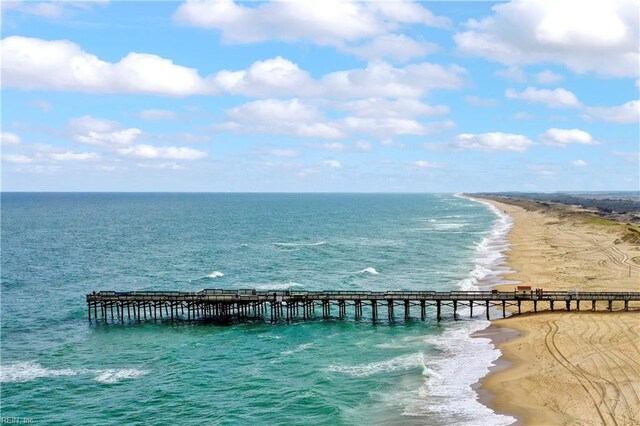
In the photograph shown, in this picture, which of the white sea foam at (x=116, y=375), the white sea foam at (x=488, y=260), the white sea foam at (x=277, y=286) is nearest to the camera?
the white sea foam at (x=116, y=375)

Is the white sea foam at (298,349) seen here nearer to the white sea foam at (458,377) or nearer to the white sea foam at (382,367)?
the white sea foam at (382,367)

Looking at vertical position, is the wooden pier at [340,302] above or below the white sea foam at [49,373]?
above

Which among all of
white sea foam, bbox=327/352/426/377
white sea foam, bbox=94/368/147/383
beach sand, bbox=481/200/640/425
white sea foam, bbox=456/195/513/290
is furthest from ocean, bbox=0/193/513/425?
beach sand, bbox=481/200/640/425

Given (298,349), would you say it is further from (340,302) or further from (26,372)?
(26,372)

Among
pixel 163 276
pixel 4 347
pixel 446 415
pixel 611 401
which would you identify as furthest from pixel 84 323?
pixel 611 401

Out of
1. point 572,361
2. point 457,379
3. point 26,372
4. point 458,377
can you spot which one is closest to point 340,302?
point 458,377

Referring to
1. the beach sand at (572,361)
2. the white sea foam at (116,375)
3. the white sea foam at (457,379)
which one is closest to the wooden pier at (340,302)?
the beach sand at (572,361)
